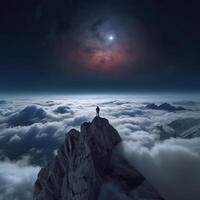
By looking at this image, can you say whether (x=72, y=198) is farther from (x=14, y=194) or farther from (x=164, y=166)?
(x=14, y=194)

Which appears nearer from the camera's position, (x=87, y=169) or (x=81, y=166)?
(x=87, y=169)

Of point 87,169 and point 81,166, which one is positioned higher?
point 87,169

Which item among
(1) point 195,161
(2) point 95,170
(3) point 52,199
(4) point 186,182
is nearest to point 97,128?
(2) point 95,170

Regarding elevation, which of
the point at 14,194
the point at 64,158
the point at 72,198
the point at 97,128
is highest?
the point at 97,128

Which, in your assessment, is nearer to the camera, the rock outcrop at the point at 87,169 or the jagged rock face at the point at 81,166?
the rock outcrop at the point at 87,169

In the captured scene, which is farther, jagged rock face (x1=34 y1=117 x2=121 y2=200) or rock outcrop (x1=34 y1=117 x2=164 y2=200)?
jagged rock face (x1=34 y1=117 x2=121 y2=200)

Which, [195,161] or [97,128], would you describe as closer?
[97,128]
